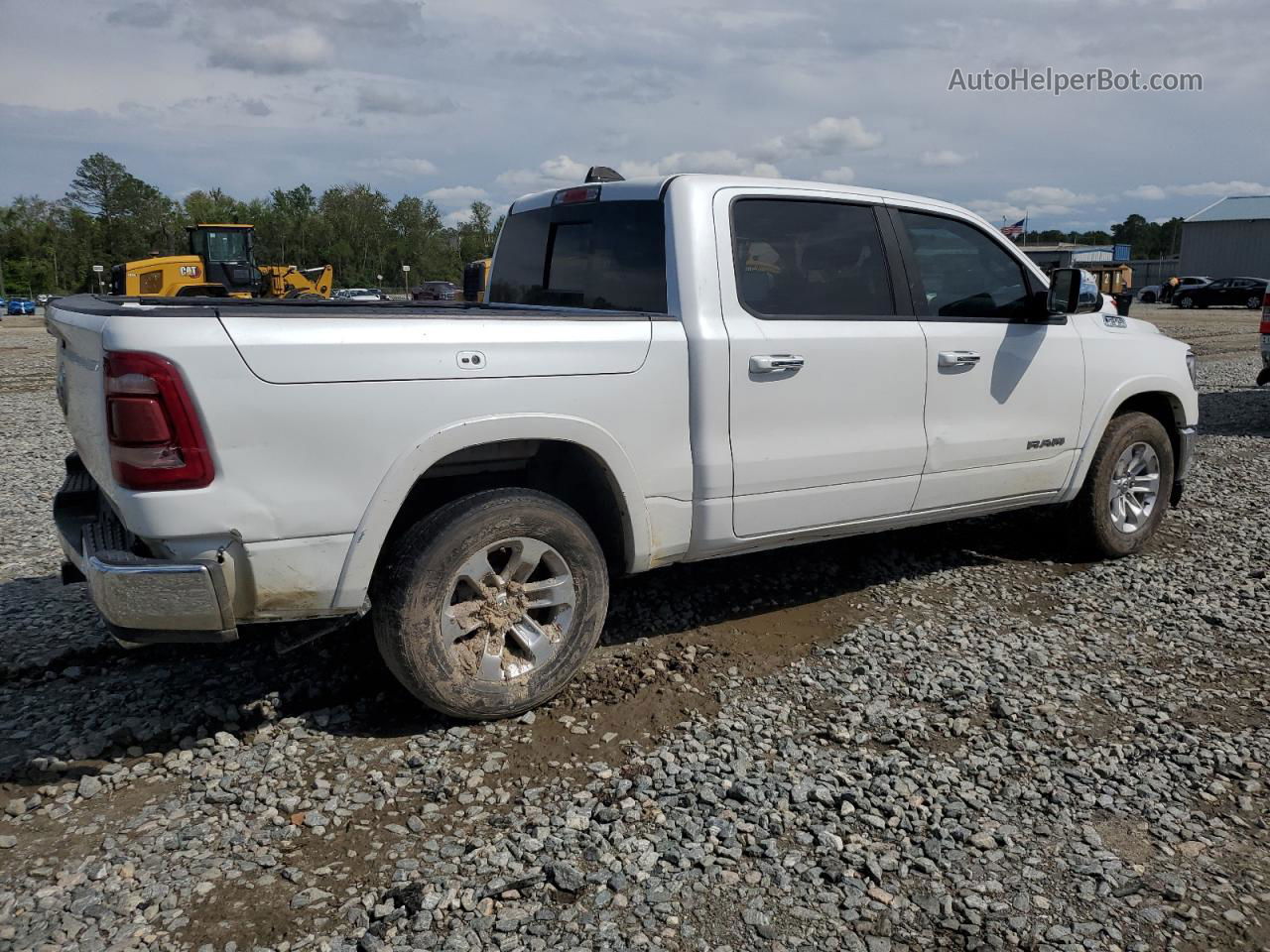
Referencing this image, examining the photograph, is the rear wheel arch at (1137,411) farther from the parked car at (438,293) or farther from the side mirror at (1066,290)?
the parked car at (438,293)

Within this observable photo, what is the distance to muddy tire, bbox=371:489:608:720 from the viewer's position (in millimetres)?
3453

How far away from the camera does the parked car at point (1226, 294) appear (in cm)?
4397

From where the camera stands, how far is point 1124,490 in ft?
19.0

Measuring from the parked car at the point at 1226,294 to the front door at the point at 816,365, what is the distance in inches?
1833

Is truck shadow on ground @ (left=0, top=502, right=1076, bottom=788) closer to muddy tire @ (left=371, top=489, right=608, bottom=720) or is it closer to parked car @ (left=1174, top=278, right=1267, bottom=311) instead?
muddy tire @ (left=371, top=489, right=608, bottom=720)

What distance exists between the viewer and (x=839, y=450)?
4.40 metres

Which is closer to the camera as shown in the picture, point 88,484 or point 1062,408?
point 88,484

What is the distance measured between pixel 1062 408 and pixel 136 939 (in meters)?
4.64

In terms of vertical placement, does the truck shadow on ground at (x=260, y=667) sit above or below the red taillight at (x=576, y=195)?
below

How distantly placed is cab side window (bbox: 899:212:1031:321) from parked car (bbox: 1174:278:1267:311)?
45697 millimetres

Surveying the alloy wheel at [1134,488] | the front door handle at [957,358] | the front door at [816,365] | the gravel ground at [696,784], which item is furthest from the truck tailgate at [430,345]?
the alloy wheel at [1134,488]

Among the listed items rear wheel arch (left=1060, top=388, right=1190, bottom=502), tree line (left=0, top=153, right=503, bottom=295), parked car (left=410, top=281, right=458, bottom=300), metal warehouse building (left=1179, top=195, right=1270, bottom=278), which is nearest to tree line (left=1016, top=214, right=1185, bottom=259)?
metal warehouse building (left=1179, top=195, right=1270, bottom=278)

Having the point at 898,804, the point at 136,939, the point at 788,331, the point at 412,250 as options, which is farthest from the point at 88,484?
the point at 412,250

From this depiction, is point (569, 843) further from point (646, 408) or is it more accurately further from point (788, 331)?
point (788, 331)
